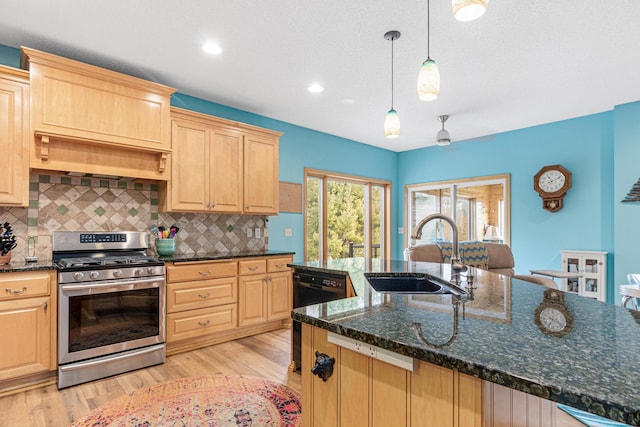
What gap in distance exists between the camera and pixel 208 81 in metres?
3.30

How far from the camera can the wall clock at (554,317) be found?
885mm

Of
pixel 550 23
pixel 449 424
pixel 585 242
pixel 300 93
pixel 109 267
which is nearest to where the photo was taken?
pixel 449 424

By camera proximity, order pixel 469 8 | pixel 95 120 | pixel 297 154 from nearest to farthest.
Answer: pixel 469 8 < pixel 95 120 < pixel 297 154

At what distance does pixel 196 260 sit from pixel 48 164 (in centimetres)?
131

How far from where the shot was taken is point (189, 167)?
3326mm

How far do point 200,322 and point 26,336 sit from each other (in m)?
1.21

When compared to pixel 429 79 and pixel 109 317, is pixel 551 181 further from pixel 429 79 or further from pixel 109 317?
pixel 109 317

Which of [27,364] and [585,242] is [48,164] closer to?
[27,364]

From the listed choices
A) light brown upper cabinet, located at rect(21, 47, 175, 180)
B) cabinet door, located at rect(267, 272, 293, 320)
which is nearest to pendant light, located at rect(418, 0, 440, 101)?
light brown upper cabinet, located at rect(21, 47, 175, 180)

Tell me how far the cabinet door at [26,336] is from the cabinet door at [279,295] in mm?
1819

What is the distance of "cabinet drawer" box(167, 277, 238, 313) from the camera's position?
9.86 feet

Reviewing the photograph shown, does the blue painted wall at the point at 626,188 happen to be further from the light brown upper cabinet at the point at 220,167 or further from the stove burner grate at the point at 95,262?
the stove burner grate at the point at 95,262

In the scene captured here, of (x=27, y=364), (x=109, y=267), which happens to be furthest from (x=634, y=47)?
(x=27, y=364)

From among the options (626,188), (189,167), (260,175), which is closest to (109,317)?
(189,167)
